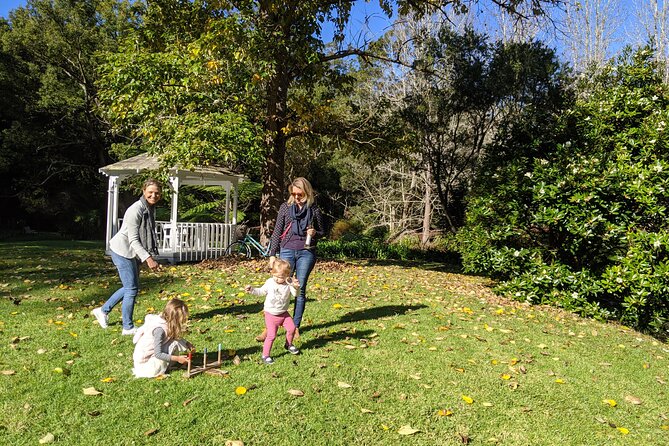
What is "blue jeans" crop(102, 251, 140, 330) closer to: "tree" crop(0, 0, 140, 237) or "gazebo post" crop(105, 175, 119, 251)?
"gazebo post" crop(105, 175, 119, 251)

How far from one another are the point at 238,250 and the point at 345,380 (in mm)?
10204

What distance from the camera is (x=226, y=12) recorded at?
11625mm

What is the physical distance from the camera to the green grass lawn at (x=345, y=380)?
335cm

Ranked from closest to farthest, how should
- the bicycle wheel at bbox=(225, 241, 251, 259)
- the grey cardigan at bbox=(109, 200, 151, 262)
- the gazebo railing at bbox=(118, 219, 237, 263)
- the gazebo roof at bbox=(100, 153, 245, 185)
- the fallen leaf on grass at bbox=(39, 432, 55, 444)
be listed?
1. the fallen leaf on grass at bbox=(39, 432, 55, 444)
2. the grey cardigan at bbox=(109, 200, 151, 262)
3. the gazebo railing at bbox=(118, 219, 237, 263)
4. the bicycle wheel at bbox=(225, 241, 251, 259)
5. the gazebo roof at bbox=(100, 153, 245, 185)

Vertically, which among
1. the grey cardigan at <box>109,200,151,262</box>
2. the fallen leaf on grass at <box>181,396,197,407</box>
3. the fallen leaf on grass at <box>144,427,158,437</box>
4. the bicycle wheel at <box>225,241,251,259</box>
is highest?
the grey cardigan at <box>109,200,151,262</box>

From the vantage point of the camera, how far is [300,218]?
5.16 meters

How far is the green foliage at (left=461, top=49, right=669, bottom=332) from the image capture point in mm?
7641

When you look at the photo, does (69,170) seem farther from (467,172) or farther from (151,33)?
(467,172)

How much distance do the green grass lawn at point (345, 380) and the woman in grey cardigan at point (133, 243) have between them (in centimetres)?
44

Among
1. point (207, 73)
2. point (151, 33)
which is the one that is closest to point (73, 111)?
point (151, 33)

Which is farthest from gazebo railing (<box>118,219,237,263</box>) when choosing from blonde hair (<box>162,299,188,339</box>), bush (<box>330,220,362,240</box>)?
bush (<box>330,220,362,240</box>)

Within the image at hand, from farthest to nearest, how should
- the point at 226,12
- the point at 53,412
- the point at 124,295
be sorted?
the point at 226,12
the point at 124,295
the point at 53,412

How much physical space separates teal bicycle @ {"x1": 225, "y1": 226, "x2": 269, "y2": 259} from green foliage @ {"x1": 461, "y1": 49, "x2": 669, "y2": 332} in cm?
530

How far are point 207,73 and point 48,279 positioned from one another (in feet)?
16.1
